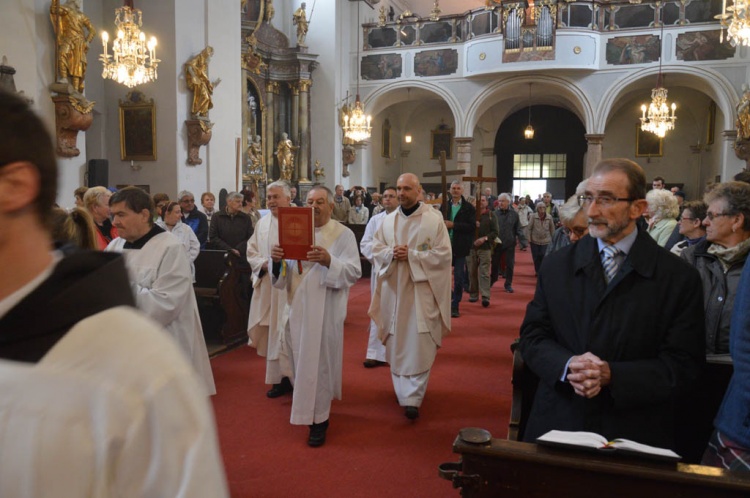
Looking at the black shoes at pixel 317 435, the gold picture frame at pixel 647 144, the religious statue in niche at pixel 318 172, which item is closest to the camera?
the black shoes at pixel 317 435

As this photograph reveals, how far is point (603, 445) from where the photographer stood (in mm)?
1979

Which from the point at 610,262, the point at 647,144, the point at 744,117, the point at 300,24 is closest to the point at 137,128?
the point at 300,24

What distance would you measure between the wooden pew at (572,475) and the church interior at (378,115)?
1555mm

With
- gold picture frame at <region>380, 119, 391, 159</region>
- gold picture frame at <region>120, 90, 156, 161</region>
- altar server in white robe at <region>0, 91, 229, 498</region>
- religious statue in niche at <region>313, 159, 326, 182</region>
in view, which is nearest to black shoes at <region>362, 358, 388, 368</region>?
altar server in white robe at <region>0, 91, 229, 498</region>

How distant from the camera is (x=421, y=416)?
4789 mm

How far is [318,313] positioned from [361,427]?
3.15 feet

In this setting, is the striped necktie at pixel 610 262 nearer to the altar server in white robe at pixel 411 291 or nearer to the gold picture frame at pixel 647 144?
the altar server in white robe at pixel 411 291

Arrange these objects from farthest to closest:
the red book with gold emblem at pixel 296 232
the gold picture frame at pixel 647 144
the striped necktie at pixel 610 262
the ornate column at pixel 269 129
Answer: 1. the gold picture frame at pixel 647 144
2. the ornate column at pixel 269 129
3. the red book with gold emblem at pixel 296 232
4. the striped necktie at pixel 610 262

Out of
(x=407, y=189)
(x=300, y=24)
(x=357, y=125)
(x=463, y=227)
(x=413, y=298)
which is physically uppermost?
(x=300, y=24)

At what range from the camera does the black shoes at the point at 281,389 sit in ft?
16.9

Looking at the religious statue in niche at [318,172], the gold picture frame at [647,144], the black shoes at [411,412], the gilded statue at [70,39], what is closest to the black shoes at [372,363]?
the black shoes at [411,412]

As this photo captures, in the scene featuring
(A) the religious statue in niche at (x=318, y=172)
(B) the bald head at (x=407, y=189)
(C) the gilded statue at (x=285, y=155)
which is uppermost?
(C) the gilded statue at (x=285, y=155)

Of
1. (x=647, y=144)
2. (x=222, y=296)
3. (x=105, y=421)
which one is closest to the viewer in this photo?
(x=105, y=421)

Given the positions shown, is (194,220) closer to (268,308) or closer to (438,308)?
(268,308)
